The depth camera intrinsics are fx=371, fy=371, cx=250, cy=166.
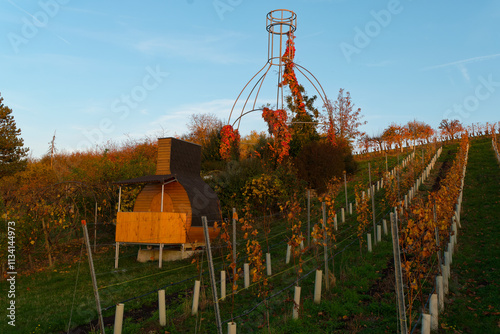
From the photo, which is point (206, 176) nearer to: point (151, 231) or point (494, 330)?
point (151, 231)

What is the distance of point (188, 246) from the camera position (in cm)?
1464

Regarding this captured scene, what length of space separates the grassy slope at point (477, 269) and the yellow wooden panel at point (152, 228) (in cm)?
921

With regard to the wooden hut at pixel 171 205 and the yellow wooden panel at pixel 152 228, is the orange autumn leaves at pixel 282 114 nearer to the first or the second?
the wooden hut at pixel 171 205

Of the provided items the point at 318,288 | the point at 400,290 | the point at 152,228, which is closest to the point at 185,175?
the point at 152,228

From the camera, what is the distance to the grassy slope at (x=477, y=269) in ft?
23.4

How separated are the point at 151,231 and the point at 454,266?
10271 mm

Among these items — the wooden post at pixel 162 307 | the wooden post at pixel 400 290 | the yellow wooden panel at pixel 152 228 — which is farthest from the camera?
the yellow wooden panel at pixel 152 228

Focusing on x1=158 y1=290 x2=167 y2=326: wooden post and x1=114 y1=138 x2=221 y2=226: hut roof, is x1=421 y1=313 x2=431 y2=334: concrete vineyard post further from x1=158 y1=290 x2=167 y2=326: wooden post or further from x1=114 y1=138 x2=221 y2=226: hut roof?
x1=114 y1=138 x2=221 y2=226: hut roof

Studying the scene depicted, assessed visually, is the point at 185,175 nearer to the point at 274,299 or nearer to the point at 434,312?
the point at 274,299

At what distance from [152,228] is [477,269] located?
1076cm

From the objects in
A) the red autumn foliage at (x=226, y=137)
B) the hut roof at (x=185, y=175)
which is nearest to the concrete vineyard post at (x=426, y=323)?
the hut roof at (x=185, y=175)

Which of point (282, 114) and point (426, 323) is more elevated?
point (282, 114)

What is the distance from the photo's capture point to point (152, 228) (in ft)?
46.5

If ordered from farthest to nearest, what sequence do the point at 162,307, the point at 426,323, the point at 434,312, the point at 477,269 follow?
the point at 477,269, the point at 162,307, the point at 434,312, the point at 426,323
